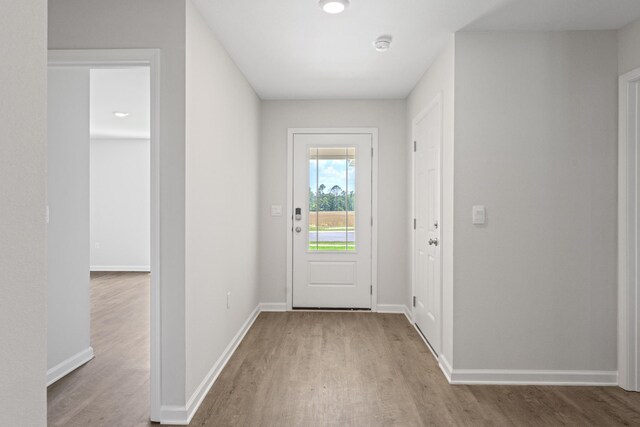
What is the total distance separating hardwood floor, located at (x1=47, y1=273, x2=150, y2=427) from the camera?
2.44 m

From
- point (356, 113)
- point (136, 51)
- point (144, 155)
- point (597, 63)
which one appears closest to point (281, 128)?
point (356, 113)

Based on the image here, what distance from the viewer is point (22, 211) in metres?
0.81

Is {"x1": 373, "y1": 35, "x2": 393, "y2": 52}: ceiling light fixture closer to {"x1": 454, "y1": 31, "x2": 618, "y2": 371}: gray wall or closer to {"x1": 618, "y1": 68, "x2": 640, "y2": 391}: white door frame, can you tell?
{"x1": 454, "y1": 31, "x2": 618, "y2": 371}: gray wall

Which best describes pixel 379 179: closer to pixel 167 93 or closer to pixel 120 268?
pixel 167 93

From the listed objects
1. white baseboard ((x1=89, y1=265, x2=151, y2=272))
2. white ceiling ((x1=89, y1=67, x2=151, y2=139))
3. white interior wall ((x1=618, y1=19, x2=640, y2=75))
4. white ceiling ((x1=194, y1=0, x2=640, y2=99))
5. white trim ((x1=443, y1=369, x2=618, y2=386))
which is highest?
white ceiling ((x1=89, y1=67, x2=151, y2=139))

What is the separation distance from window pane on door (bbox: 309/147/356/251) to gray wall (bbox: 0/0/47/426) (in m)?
4.06

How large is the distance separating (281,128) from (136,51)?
102 inches

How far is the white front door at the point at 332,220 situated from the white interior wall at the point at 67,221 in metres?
2.24

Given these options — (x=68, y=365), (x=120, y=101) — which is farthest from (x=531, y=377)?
(x=120, y=101)

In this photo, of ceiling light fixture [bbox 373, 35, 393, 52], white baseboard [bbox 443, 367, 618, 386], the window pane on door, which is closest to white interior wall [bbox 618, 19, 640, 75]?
ceiling light fixture [bbox 373, 35, 393, 52]

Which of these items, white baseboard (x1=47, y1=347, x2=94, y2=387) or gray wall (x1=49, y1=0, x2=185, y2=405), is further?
white baseboard (x1=47, y1=347, x2=94, y2=387)

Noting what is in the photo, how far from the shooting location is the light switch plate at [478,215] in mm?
2936

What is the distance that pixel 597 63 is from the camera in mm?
2922

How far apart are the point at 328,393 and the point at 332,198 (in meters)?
2.54
